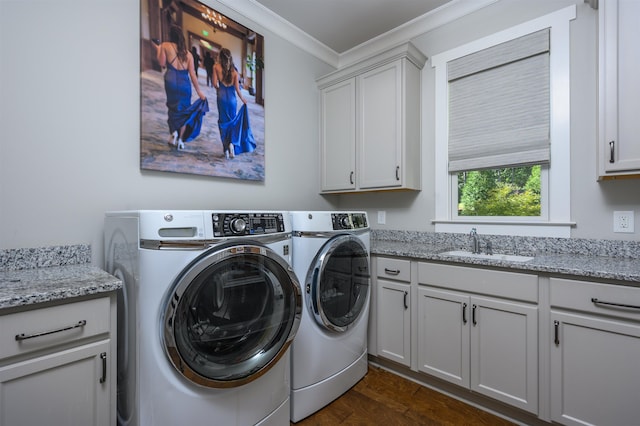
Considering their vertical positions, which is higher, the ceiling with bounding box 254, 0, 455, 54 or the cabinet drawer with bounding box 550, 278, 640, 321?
the ceiling with bounding box 254, 0, 455, 54

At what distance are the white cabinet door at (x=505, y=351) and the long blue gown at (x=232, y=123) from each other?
182 centimetres

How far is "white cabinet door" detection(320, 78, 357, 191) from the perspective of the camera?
8.73 feet

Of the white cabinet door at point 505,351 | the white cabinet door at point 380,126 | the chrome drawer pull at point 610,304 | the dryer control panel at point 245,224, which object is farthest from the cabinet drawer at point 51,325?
the chrome drawer pull at point 610,304

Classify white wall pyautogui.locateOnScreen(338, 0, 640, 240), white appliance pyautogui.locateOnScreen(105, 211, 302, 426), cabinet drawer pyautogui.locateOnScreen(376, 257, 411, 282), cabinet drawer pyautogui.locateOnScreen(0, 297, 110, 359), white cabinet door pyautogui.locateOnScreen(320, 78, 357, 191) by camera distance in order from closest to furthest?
1. cabinet drawer pyautogui.locateOnScreen(0, 297, 110, 359)
2. white appliance pyautogui.locateOnScreen(105, 211, 302, 426)
3. white wall pyautogui.locateOnScreen(338, 0, 640, 240)
4. cabinet drawer pyautogui.locateOnScreen(376, 257, 411, 282)
5. white cabinet door pyautogui.locateOnScreen(320, 78, 357, 191)

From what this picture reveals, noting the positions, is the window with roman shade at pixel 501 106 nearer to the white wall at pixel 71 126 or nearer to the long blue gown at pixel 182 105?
the long blue gown at pixel 182 105

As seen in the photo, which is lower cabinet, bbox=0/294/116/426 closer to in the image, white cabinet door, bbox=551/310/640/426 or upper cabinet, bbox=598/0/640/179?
white cabinet door, bbox=551/310/640/426

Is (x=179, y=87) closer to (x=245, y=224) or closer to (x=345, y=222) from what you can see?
(x=245, y=224)

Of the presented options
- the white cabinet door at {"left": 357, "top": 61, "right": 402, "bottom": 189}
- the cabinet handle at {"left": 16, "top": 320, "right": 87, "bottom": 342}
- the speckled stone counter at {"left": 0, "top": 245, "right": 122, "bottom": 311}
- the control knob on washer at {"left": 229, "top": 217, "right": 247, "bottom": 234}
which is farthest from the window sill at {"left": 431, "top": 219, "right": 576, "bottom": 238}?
the cabinet handle at {"left": 16, "top": 320, "right": 87, "bottom": 342}

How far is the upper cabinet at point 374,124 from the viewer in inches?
93.4

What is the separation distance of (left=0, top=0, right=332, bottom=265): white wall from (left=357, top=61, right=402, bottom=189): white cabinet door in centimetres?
136

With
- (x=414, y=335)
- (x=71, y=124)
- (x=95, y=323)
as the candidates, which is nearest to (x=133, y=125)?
(x=71, y=124)

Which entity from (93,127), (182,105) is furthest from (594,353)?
(93,127)

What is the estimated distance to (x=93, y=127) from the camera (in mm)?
1630

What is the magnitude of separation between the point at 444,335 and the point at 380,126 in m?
1.59
